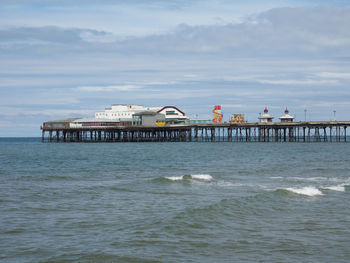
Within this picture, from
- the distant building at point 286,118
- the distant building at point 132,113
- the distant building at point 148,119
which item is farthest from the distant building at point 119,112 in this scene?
the distant building at point 286,118

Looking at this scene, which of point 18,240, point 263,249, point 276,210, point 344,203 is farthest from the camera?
point 344,203

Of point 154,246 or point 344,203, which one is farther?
point 344,203

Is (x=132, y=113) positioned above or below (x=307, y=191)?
above

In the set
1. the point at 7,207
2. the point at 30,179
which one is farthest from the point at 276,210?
the point at 30,179

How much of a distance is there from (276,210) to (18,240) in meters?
9.01

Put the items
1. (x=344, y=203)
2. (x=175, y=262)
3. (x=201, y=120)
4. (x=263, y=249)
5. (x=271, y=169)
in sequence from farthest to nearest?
(x=201, y=120) → (x=271, y=169) → (x=344, y=203) → (x=263, y=249) → (x=175, y=262)

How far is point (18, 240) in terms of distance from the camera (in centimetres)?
1291

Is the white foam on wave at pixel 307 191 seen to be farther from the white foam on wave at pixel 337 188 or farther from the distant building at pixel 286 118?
the distant building at pixel 286 118

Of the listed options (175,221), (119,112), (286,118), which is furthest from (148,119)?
(175,221)

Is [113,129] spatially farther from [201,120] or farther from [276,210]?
[276,210]

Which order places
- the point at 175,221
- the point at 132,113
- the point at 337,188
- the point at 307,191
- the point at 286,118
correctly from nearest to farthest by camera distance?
the point at 175,221 → the point at 307,191 → the point at 337,188 → the point at 286,118 → the point at 132,113

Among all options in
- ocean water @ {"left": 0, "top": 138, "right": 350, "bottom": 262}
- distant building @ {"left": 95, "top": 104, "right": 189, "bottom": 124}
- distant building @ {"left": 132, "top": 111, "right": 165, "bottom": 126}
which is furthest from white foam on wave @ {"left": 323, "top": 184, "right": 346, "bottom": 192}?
distant building @ {"left": 95, "top": 104, "right": 189, "bottom": 124}

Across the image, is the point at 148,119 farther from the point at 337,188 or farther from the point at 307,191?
the point at 307,191

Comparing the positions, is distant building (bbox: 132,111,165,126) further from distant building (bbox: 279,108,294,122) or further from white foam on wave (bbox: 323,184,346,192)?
white foam on wave (bbox: 323,184,346,192)
